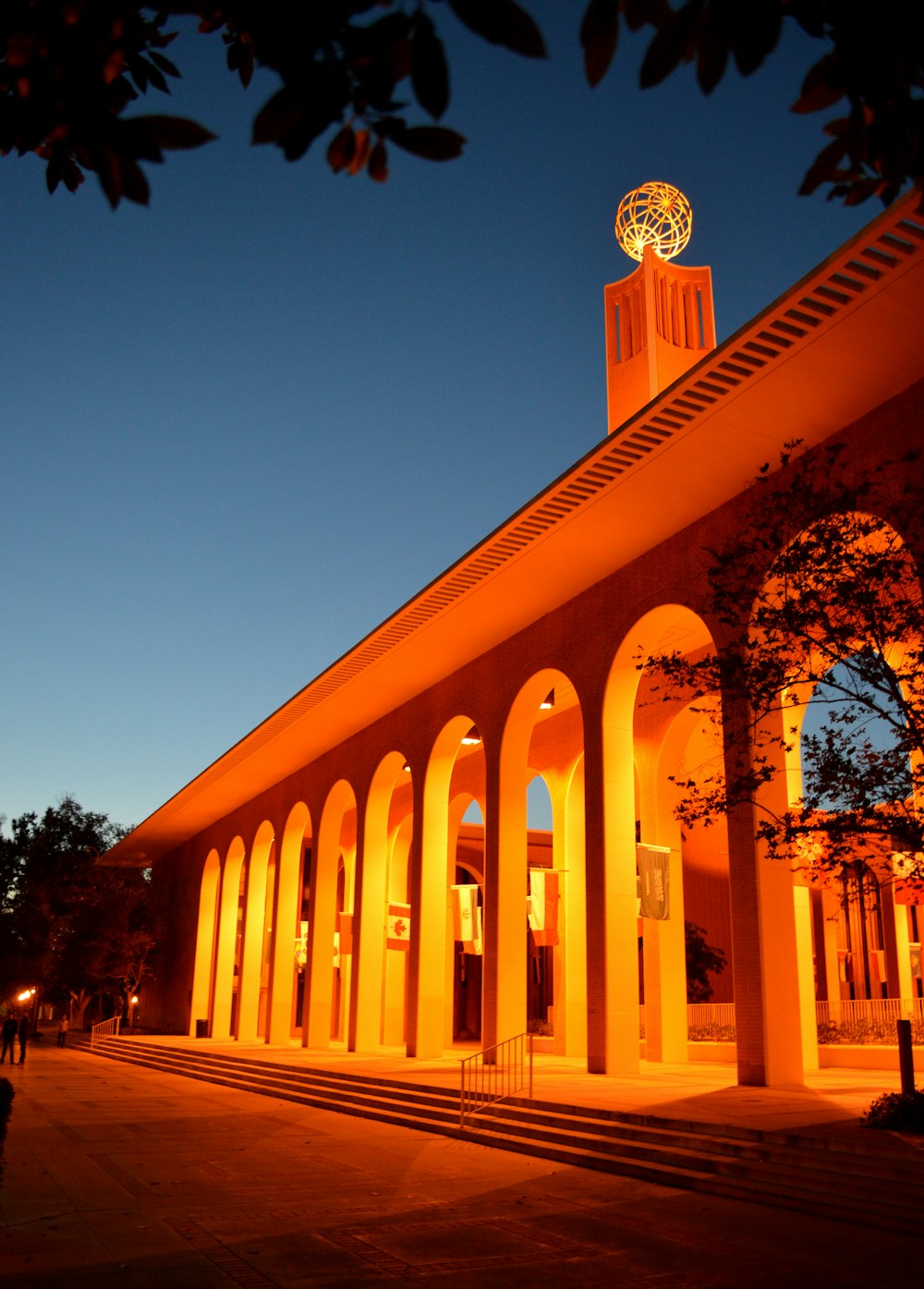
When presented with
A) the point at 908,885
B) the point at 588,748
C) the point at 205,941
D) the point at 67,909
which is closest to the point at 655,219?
the point at 588,748

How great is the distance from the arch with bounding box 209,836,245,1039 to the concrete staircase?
19.0m

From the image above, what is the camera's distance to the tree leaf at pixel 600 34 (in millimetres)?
2387

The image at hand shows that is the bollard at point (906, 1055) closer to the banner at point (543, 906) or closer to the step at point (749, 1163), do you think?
the step at point (749, 1163)

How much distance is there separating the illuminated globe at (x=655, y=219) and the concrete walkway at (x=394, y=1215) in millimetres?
16323

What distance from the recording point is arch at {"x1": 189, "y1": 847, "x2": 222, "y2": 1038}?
1339 inches

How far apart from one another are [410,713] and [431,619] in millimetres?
4713

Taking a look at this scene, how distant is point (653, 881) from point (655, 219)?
47.0 feet

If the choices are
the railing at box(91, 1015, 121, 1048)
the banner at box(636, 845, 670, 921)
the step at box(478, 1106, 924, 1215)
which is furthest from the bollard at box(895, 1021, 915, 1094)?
the railing at box(91, 1015, 121, 1048)

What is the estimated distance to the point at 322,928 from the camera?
2573 centimetres

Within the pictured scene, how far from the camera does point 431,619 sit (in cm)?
1753

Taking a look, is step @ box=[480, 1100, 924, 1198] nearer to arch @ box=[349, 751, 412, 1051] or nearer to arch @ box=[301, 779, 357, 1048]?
arch @ box=[349, 751, 412, 1051]

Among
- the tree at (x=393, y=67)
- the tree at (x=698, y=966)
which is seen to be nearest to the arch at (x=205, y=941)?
the tree at (x=698, y=966)

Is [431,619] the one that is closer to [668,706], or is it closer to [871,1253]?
[668,706]

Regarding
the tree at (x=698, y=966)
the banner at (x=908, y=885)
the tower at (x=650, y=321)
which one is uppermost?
the tower at (x=650, y=321)
